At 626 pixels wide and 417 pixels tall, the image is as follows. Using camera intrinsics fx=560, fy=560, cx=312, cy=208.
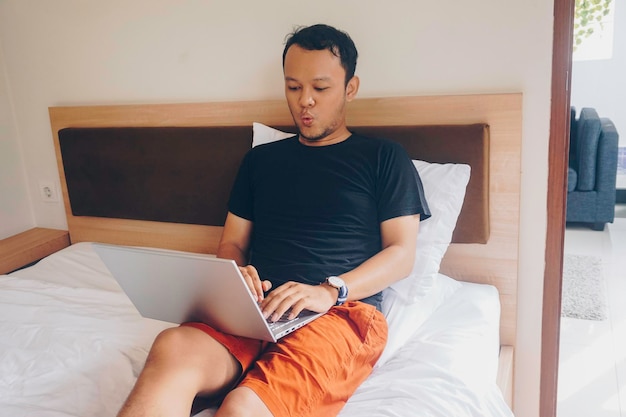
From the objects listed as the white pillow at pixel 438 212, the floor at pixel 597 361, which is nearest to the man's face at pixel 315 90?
the white pillow at pixel 438 212

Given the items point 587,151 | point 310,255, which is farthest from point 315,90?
point 587,151

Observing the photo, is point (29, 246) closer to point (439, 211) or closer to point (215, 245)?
point (215, 245)

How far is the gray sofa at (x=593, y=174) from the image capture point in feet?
12.0

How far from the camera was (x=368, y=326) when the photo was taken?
1.23m

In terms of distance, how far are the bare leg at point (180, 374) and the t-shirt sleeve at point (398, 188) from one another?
Result: 537mm

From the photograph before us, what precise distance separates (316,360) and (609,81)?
407 centimetres

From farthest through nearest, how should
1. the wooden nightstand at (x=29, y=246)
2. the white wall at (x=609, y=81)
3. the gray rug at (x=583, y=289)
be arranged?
the white wall at (x=609, y=81) → the gray rug at (x=583, y=289) → the wooden nightstand at (x=29, y=246)

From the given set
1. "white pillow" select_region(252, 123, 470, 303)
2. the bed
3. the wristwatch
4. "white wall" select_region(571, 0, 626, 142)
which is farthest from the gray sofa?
the wristwatch

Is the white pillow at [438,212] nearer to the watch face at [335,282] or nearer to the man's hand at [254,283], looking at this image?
the watch face at [335,282]

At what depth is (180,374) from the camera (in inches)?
40.2

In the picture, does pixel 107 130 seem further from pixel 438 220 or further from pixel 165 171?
pixel 438 220

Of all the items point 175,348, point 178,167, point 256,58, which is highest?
point 256,58

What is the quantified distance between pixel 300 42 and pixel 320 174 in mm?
350

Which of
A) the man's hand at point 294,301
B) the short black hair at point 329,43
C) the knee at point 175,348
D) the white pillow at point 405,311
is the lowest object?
the white pillow at point 405,311
